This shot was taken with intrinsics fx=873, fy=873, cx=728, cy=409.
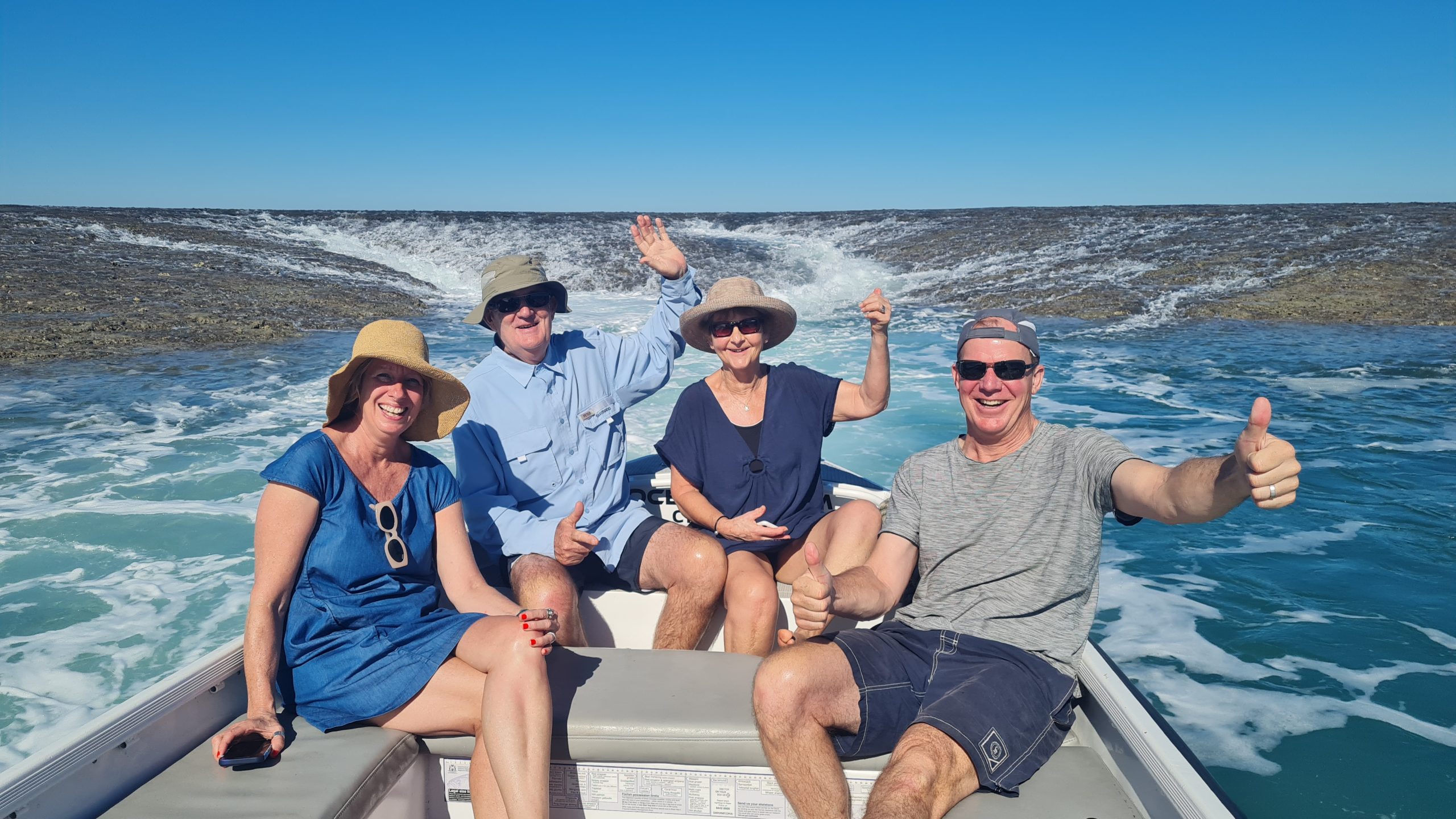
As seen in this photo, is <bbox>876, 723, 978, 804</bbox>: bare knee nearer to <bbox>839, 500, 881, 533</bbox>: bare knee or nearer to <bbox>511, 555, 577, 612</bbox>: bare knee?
<bbox>839, 500, 881, 533</bbox>: bare knee

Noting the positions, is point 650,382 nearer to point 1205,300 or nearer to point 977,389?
point 977,389

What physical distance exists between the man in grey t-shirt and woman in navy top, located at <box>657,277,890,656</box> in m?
0.51

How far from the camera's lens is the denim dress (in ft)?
7.07

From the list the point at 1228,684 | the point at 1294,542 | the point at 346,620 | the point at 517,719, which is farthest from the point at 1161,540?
the point at 346,620

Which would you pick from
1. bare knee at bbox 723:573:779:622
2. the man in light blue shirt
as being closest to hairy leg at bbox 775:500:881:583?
bare knee at bbox 723:573:779:622

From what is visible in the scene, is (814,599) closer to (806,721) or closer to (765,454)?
(806,721)

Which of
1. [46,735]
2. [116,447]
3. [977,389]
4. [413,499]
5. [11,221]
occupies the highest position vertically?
[11,221]

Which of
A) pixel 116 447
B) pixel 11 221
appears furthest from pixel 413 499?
pixel 11 221

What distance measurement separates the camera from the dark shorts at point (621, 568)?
3.02 metres

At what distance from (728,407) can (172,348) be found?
37.1 feet

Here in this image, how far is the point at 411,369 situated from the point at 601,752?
1118mm

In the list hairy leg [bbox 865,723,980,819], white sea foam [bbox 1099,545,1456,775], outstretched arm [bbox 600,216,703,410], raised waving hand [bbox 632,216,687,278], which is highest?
raised waving hand [bbox 632,216,687,278]

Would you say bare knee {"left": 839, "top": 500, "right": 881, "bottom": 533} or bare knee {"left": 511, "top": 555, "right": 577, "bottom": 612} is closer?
bare knee {"left": 511, "top": 555, "right": 577, "bottom": 612}

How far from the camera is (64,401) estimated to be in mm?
8812
